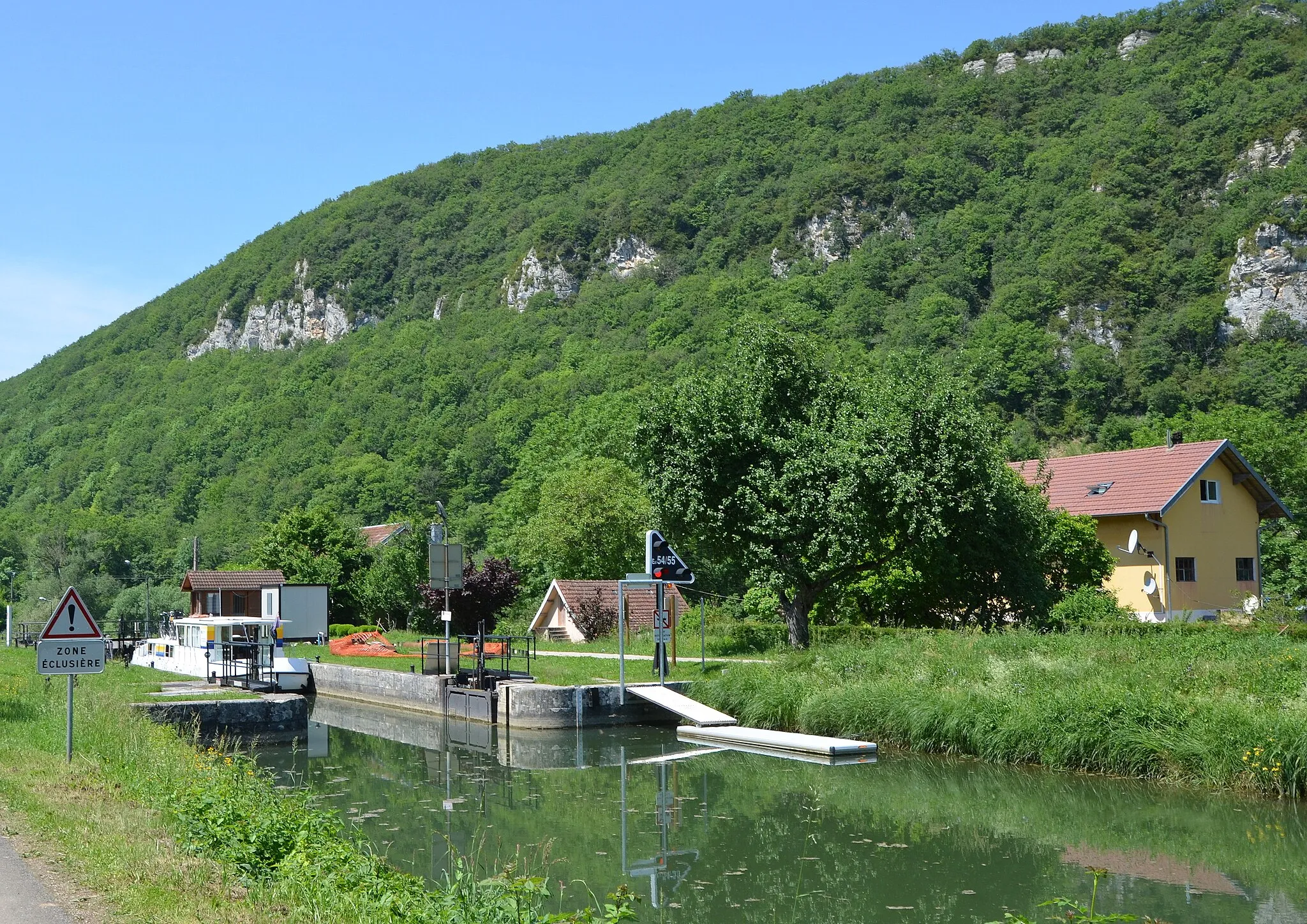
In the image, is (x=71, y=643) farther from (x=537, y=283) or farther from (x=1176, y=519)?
(x=537, y=283)

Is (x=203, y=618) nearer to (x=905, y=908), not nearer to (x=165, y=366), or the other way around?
(x=905, y=908)

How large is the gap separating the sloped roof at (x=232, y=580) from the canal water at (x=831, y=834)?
3583cm

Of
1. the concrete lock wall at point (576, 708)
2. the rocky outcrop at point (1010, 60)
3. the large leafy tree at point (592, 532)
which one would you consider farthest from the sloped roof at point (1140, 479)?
the rocky outcrop at point (1010, 60)

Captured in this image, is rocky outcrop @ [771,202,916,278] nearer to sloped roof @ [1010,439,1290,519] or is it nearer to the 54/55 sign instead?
sloped roof @ [1010,439,1290,519]

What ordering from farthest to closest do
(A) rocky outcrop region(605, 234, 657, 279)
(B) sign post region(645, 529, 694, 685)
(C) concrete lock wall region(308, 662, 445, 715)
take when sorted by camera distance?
1. (A) rocky outcrop region(605, 234, 657, 279)
2. (C) concrete lock wall region(308, 662, 445, 715)
3. (B) sign post region(645, 529, 694, 685)

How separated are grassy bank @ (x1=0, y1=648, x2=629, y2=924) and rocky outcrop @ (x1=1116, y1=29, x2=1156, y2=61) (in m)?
123

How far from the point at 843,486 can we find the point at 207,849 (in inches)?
789

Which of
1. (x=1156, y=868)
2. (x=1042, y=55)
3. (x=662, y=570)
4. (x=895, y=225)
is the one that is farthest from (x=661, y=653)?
(x=1042, y=55)

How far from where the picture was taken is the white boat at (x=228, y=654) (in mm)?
34250

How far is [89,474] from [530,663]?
316 ft

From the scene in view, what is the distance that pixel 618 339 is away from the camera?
10431 cm

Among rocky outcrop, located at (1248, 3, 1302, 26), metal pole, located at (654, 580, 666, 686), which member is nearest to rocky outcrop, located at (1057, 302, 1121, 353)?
rocky outcrop, located at (1248, 3, 1302, 26)

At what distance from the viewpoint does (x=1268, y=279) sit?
82.2 m

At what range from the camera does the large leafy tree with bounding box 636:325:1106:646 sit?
28.2 metres
